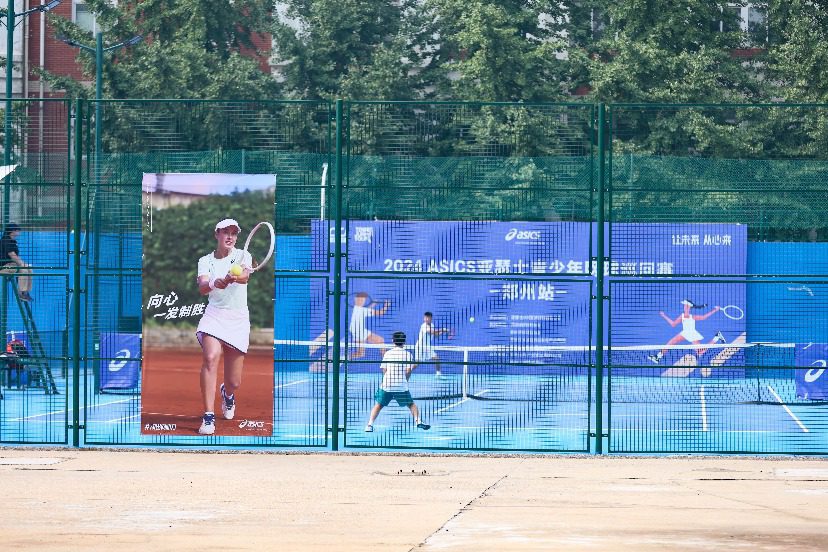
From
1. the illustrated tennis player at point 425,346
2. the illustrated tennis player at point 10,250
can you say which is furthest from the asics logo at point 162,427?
the illustrated tennis player at point 425,346

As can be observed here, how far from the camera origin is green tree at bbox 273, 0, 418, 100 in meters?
43.1

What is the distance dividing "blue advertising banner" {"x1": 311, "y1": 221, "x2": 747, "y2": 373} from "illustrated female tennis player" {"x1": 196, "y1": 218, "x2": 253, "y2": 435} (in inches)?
341

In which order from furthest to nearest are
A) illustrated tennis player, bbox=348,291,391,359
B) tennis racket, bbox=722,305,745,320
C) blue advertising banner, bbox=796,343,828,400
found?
tennis racket, bbox=722,305,745,320 → blue advertising banner, bbox=796,343,828,400 → illustrated tennis player, bbox=348,291,391,359

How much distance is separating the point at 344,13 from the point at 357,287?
17.2m

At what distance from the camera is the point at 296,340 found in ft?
69.1

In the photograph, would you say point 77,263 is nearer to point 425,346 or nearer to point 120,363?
point 120,363

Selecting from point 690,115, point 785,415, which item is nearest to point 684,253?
point 785,415

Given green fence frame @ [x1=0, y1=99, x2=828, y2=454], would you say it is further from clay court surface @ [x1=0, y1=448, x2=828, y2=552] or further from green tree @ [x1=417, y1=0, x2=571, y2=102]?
green tree @ [x1=417, y1=0, x2=571, y2=102]

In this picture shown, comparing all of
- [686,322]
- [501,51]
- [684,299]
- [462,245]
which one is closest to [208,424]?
[462,245]

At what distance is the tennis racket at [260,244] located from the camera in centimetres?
1855

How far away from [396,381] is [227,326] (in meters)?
2.55

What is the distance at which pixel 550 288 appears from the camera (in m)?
31.2

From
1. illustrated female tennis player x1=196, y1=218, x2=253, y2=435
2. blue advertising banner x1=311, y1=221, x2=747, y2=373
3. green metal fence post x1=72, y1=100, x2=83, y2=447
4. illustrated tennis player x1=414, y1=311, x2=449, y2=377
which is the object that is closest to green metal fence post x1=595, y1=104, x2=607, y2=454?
illustrated tennis player x1=414, y1=311, x2=449, y2=377

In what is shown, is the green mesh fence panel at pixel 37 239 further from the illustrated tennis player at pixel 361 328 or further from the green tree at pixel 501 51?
the green tree at pixel 501 51
